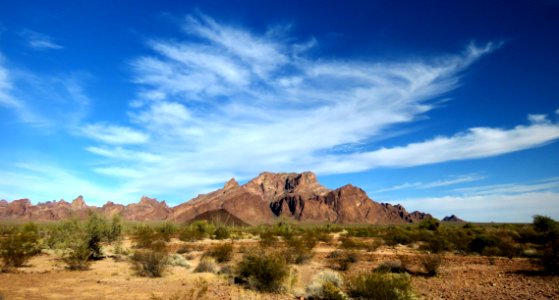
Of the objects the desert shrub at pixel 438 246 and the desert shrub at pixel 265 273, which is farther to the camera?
the desert shrub at pixel 438 246

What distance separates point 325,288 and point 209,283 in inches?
209

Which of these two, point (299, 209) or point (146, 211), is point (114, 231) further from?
point (146, 211)

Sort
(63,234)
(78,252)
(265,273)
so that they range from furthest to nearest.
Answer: (63,234) < (78,252) < (265,273)

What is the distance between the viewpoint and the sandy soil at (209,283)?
12578mm

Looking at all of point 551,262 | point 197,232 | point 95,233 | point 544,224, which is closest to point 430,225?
point 544,224

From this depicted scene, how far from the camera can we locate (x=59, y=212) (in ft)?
563

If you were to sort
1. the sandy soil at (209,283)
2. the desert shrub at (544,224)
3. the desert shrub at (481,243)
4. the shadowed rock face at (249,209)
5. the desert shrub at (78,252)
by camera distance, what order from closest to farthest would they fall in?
the sandy soil at (209,283) < the desert shrub at (78,252) < the desert shrub at (481,243) < the desert shrub at (544,224) < the shadowed rock face at (249,209)

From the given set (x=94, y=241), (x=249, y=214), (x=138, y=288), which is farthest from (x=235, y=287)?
(x=249, y=214)

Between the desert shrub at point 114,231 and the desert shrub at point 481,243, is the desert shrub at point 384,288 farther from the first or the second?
the desert shrub at point 114,231

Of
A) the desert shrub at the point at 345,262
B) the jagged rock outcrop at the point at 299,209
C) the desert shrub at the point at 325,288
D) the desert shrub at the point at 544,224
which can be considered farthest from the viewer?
the jagged rock outcrop at the point at 299,209

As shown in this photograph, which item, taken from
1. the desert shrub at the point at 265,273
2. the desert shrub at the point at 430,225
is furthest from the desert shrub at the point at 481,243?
the desert shrub at the point at 430,225

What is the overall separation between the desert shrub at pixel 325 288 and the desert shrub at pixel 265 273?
1.21 meters

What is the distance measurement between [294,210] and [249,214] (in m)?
26.2

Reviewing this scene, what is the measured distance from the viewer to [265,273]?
1386 cm
